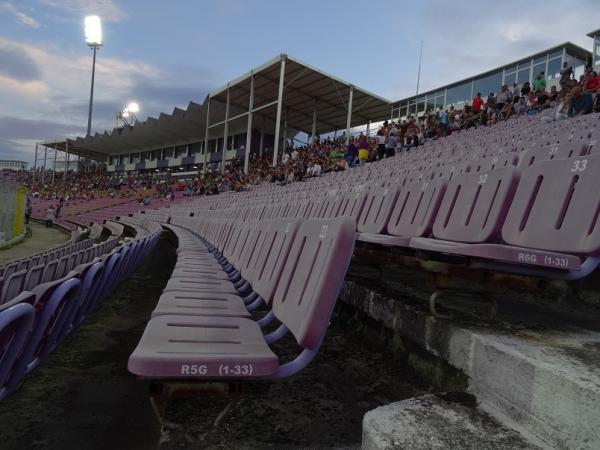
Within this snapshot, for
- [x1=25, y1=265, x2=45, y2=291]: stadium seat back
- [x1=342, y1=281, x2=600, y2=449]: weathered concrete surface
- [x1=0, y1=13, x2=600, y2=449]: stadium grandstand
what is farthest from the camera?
[x1=25, y1=265, x2=45, y2=291]: stadium seat back

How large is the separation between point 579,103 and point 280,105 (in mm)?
12890

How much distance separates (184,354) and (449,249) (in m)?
1.04

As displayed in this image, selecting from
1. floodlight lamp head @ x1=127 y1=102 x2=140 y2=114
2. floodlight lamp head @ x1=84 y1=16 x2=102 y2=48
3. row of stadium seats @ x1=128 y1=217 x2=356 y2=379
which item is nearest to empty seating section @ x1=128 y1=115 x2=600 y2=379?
row of stadium seats @ x1=128 y1=217 x2=356 y2=379

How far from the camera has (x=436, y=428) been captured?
3.79 feet

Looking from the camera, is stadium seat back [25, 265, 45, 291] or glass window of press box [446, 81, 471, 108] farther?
glass window of press box [446, 81, 471, 108]

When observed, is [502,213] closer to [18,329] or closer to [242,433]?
[242,433]

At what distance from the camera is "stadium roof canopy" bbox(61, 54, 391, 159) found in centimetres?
2075

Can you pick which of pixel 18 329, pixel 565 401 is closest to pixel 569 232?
pixel 565 401

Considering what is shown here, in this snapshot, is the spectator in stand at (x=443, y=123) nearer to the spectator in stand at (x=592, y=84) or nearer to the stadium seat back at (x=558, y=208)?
the spectator in stand at (x=592, y=84)

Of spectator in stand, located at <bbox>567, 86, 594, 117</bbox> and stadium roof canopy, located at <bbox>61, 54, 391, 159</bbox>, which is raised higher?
stadium roof canopy, located at <bbox>61, 54, 391, 159</bbox>

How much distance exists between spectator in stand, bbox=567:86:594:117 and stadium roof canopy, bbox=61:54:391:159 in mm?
12565

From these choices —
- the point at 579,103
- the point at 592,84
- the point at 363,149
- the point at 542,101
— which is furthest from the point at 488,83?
the point at 579,103

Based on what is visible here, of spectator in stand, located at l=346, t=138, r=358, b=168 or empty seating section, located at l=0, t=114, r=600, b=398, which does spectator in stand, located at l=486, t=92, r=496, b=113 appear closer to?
spectator in stand, located at l=346, t=138, r=358, b=168

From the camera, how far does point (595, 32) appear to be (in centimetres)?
1898
